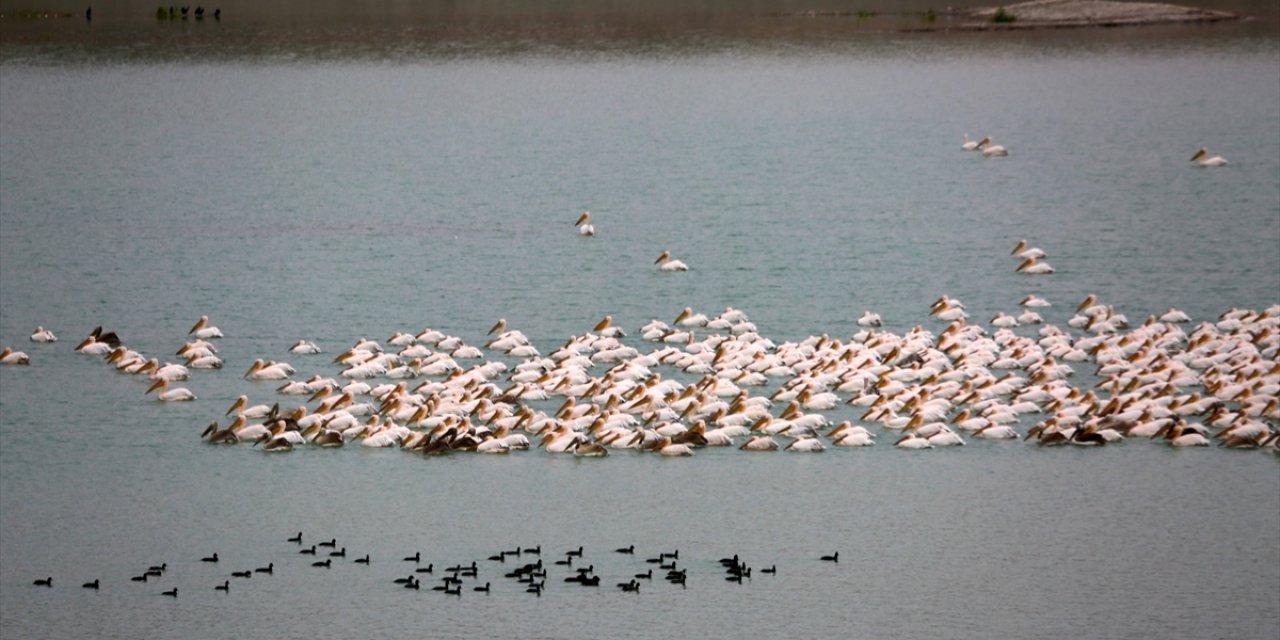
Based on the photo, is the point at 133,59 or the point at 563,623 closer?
the point at 563,623

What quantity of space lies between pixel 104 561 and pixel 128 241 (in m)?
22.4

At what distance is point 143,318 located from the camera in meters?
37.4

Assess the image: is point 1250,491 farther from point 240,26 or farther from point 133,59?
point 240,26

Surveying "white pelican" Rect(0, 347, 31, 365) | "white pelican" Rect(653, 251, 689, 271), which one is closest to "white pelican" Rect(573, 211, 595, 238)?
"white pelican" Rect(653, 251, 689, 271)

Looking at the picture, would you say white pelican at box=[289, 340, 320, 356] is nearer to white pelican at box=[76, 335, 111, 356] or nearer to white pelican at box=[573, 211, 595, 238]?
white pelican at box=[76, 335, 111, 356]

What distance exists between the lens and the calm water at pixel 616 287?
24188 mm

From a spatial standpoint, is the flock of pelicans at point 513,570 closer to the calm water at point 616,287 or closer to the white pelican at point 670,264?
the calm water at point 616,287

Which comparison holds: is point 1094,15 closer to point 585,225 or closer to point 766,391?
point 585,225

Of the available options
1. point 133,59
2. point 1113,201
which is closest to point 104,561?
point 1113,201

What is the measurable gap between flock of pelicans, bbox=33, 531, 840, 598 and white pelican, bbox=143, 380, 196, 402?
6282 mm

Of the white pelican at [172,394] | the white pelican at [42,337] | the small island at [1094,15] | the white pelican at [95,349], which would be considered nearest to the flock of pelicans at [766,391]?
the white pelican at [172,394]

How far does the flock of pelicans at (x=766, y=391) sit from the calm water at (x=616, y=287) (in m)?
0.39

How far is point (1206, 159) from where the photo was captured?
56062 mm

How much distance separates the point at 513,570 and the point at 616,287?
51.3 ft
